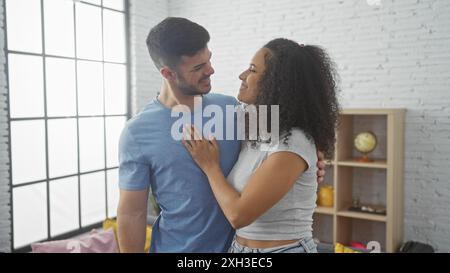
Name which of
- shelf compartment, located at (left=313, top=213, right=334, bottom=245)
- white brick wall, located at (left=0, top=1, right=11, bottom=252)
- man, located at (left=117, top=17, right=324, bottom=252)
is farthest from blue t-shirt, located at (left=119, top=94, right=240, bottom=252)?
shelf compartment, located at (left=313, top=213, right=334, bottom=245)

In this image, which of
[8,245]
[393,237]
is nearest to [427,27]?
[393,237]

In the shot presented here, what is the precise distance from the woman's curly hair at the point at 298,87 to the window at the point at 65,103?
0.31 meters

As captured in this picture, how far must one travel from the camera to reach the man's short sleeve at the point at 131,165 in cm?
51

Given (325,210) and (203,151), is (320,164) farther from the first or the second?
(325,210)

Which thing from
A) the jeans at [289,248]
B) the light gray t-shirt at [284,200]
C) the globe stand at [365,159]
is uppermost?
the light gray t-shirt at [284,200]

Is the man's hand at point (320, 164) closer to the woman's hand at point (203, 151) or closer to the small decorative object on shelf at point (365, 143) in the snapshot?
the woman's hand at point (203, 151)

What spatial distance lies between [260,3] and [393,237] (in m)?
0.94

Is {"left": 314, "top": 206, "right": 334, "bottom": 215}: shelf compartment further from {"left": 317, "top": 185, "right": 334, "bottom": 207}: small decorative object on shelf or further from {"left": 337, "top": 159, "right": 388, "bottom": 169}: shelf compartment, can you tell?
{"left": 337, "top": 159, "right": 388, "bottom": 169}: shelf compartment

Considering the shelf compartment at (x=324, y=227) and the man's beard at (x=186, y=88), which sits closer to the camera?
the man's beard at (x=186, y=88)

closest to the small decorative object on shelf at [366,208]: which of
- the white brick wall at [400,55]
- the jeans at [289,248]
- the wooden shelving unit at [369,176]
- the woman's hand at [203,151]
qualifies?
the wooden shelving unit at [369,176]

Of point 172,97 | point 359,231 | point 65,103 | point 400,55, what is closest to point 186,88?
point 172,97

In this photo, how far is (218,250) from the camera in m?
0.56

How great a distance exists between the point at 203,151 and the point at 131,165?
3.6 inches
